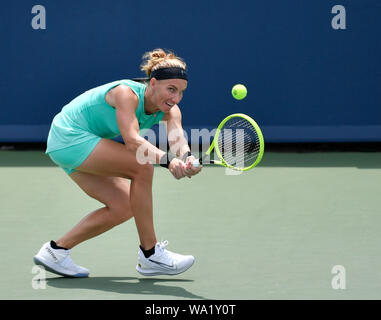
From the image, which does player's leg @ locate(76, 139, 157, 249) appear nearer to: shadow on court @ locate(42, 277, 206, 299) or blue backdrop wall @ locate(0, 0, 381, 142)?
shadow on court @ locate(42, 277, 206, 299)

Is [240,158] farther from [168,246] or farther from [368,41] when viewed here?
[368,41]

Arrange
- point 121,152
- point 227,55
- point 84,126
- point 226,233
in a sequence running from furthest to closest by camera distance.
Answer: point 227,55, point 226,233, point 84,126, point 121,152

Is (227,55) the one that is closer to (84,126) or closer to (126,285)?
(84,126)

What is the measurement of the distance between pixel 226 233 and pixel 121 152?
143 cm

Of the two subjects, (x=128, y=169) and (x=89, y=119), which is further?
(x=89, y=119)

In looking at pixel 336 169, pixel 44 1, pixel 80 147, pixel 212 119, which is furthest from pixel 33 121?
pixel 80 147

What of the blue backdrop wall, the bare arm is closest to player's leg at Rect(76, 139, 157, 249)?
the bare arm

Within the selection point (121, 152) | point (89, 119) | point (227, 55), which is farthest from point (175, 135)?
point (227, 55)

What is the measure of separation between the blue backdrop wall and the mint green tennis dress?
5197 millimetres

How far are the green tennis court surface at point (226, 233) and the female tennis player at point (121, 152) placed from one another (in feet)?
0.44

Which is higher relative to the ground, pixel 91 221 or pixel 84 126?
pixel 84 126

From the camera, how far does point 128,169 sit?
4.35 meters

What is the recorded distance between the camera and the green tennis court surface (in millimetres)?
4273

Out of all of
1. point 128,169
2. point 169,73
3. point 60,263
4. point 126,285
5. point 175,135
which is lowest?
point 126,285
